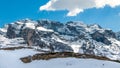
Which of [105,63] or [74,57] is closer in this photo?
[105,63]

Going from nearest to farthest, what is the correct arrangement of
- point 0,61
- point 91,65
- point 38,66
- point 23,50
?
point 91,65 < point 38,66 < point 0,61 < point 23,50

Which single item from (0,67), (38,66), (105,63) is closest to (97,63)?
(105,63)

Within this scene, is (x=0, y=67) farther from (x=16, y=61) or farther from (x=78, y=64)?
(x=78, y=64)

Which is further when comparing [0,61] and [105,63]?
[0,61]

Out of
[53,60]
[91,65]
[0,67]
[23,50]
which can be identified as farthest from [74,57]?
[23,50]

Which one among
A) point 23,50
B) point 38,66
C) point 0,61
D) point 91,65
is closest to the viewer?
point 91,65

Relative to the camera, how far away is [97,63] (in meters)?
36.3

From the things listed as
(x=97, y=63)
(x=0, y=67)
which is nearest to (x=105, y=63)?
(x=97, y=63)

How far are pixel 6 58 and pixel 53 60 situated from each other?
6.54 m

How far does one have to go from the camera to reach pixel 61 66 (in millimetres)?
36500

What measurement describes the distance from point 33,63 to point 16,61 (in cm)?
280

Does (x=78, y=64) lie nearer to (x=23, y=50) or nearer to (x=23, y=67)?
(x=23, y=67)

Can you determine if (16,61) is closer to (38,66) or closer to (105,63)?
(38,66)

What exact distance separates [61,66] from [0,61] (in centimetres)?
820
